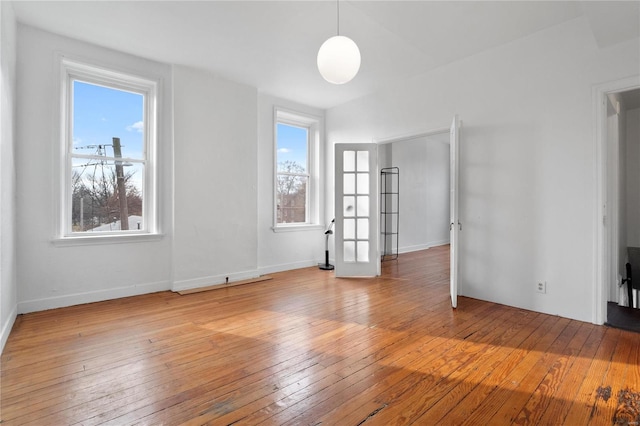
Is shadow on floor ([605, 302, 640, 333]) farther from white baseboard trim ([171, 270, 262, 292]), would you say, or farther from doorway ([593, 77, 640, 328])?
white baseboard trim ([171, 270, 262, 292])

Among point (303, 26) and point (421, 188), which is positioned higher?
point (303, 26)

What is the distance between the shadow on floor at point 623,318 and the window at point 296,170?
415cm

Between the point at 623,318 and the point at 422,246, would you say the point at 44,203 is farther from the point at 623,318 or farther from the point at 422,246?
the point at 422,246

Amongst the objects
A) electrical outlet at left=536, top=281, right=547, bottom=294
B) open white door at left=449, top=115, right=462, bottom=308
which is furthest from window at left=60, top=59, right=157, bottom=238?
electrical outlet at left=536, top=281, right=547, bottom=294

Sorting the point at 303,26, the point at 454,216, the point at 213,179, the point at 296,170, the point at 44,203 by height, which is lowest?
the point at 454,216

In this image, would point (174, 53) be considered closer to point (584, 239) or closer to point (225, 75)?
point (225, 75)

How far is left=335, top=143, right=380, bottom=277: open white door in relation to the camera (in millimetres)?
5036

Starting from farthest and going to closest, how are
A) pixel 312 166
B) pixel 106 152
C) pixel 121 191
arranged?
pixel 312 166
pixel 121 191
pixel 106 152

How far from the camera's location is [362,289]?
4254mm

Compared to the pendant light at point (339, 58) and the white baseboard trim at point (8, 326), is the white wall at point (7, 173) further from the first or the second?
the pendant light at point (339, 58)

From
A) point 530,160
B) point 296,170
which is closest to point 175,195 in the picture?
point 296,170

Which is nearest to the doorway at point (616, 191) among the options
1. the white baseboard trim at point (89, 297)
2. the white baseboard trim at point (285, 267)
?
the white baseboard trim at point (285, 267)

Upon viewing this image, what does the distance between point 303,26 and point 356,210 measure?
2.75 metres

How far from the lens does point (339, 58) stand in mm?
2344
